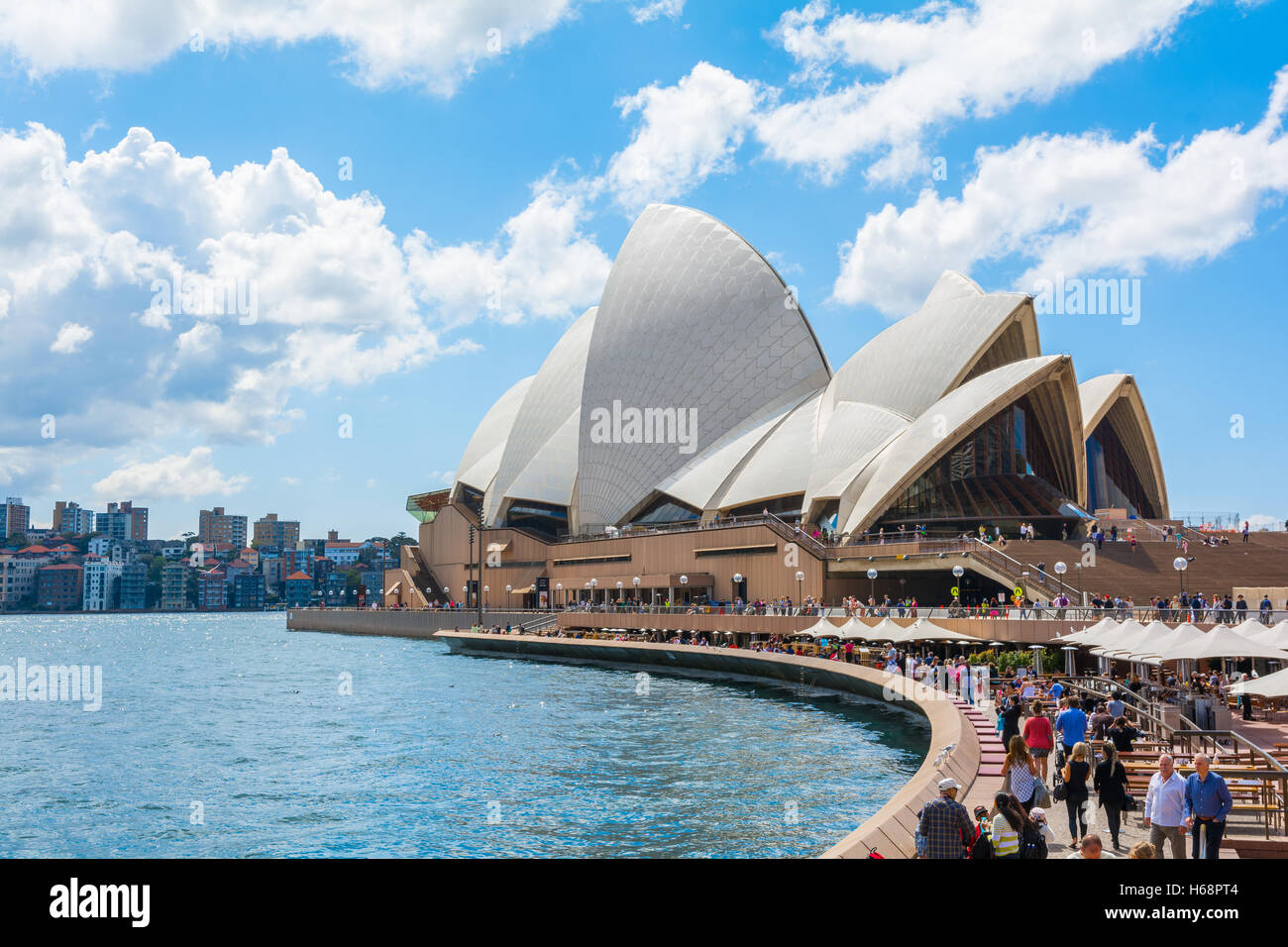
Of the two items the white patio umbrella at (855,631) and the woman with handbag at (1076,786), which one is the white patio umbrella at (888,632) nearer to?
the white patio umbrella at (855,631)

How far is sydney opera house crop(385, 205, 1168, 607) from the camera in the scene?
39.2 meters

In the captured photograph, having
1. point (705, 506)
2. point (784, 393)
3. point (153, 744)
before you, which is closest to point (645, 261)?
point (784, 393)

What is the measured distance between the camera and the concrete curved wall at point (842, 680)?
884cm

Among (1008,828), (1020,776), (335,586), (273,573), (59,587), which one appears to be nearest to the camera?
(1008,828)

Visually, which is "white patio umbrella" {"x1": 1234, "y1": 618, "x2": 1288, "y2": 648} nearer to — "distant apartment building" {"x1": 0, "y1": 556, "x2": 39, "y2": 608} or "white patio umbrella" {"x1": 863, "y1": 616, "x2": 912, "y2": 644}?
"white patio umbrella" {"x1": 863, "y1": 616, "x2": 912, "y2": 644}

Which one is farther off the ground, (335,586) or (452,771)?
(452,771)

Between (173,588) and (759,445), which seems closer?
(759,445)

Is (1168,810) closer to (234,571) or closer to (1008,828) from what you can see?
(1008,828)

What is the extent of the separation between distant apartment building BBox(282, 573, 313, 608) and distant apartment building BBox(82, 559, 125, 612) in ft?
85.4

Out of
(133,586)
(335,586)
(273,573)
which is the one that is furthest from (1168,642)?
(273,573)

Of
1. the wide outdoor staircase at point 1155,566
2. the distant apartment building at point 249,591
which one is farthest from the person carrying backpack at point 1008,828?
the distant apartment building at point 249,591

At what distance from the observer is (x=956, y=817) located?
7.08 metres

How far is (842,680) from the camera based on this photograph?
1023 inches

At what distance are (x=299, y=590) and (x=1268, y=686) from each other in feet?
544
